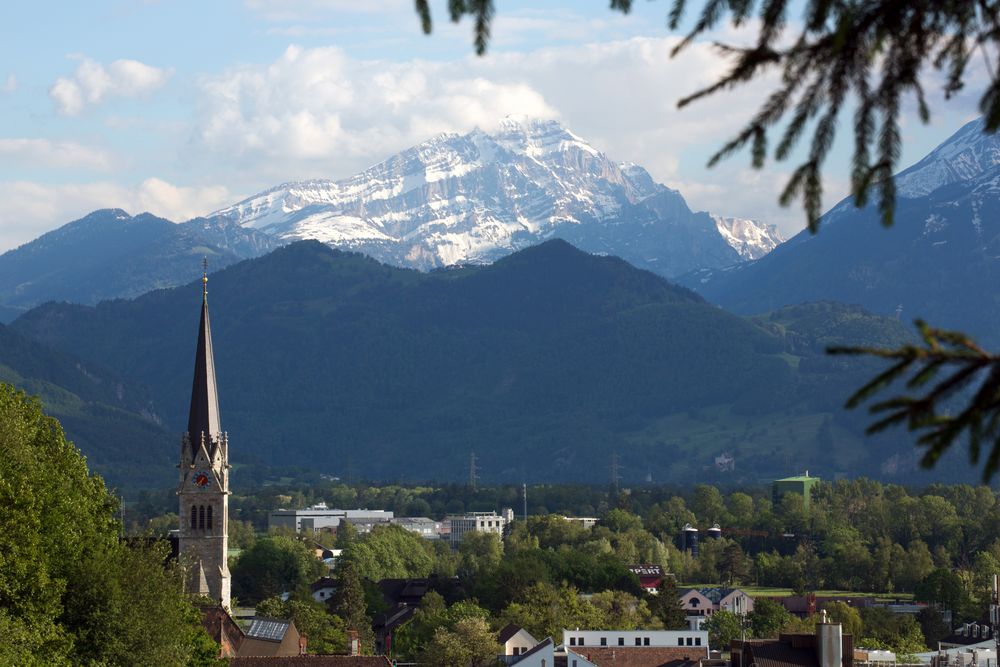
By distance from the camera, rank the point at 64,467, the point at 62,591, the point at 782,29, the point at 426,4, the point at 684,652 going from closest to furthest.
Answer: the point at 782,29
the point at 426,4
the point at 62,591
the point at 64,467
the point at 684,652

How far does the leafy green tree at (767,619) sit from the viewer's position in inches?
6886

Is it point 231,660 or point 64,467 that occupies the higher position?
point 64,467

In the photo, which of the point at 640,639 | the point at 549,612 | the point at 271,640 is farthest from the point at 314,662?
the point at 549,612

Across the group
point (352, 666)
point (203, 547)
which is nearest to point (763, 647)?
point (352, 666)

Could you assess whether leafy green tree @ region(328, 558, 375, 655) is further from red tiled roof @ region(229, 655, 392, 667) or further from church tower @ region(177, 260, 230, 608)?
red tiled roof @ region(229, 655, 392, 667)

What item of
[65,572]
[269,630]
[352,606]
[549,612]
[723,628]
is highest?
[65,572]

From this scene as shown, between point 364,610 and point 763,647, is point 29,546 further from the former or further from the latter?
point 364,610

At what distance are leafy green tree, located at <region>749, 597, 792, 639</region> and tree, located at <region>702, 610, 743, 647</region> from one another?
1261mm

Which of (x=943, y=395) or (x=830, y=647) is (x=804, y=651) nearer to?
(x=830, y=647)

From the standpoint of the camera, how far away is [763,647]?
312 ft

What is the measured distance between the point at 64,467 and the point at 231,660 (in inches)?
1102

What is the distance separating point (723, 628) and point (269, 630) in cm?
5966

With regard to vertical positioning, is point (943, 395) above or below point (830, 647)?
above

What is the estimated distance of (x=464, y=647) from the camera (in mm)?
151750
